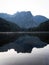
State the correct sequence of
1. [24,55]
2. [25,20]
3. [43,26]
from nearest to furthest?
[24,55]
[25,20]
[43,26]

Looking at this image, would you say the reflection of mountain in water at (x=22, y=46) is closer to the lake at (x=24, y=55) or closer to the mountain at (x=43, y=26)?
the lake at (x=24, y=55)

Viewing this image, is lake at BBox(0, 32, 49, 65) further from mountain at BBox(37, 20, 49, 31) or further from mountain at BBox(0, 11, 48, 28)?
mountain at BBox(37, 20, 49, 31)

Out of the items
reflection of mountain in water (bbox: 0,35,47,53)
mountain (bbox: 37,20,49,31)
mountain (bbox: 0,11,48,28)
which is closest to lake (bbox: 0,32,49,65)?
reflection of mountain in water (bbox: 0,35,47,53)

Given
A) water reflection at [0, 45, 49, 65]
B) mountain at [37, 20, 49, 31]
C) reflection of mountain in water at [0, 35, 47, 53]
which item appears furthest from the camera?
mountain at [37, 20, 49, 31]

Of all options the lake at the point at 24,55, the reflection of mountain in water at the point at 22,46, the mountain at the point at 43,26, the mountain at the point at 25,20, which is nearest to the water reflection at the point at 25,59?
the lake at the point at 24,55

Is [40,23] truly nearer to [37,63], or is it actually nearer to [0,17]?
[0,17]

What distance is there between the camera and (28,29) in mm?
25094

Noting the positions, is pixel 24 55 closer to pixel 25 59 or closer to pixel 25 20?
pixel 25 59

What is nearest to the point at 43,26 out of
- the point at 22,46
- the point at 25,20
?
the point at 25,20

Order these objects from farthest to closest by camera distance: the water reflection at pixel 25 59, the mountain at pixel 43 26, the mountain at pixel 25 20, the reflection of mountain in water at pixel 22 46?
the mountain at pixel 43 26, the mountain at pixel 25 20, the reflection of mountain in water at pixel 22 46, the water reflection at pixel 25 59

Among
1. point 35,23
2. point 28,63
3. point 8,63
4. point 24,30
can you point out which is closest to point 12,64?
point 8,63

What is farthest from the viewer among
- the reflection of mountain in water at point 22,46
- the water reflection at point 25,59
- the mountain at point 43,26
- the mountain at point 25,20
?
the mountain at point 43,26

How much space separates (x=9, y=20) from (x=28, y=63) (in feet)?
94.6

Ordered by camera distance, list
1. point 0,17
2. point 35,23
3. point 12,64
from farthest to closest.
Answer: point 0,17
point 35,23
point 12,64
